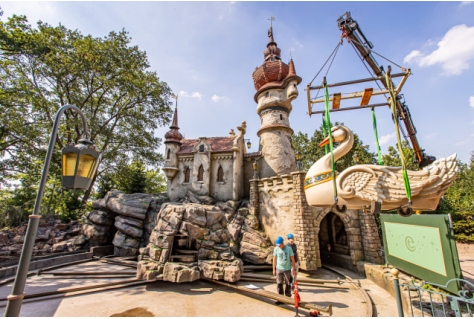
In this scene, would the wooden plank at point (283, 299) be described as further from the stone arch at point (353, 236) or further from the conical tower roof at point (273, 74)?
the conical tower roof at point (273, 74)

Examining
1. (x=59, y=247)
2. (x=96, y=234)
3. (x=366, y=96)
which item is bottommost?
(x=59, y=247)

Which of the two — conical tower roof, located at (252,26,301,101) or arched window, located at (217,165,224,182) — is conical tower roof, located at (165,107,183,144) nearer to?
arched window, located at (217,165,224,182)

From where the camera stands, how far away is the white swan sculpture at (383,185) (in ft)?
13.9

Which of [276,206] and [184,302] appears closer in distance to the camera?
[184,302]

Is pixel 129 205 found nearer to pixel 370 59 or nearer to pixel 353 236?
pixel 353 236

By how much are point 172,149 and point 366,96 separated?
702 inches

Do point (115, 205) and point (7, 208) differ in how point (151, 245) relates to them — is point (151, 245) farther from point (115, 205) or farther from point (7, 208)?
point (7, 208)

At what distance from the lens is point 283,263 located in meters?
6.78

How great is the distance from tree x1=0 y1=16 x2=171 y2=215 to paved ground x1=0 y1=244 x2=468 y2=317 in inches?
439

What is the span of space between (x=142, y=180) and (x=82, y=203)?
18.7ft

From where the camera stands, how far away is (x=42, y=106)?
1505 cm

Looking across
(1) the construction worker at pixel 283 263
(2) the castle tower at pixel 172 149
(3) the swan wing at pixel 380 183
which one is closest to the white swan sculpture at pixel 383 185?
(3) the swan wing at pixel 380 183

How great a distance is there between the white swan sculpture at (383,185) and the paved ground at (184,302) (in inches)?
169

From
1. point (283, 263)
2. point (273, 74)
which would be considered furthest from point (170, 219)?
point (273, 74)
